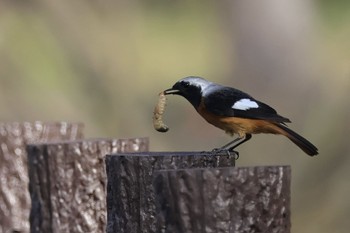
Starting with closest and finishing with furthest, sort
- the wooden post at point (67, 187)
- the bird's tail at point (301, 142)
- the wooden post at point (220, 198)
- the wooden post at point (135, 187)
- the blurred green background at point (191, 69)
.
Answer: the wooden post at point (220, 198)
the wooden post at point (135, 187)
the wooden post at point (67, 187)
the bird's tail at point (301, 142)
the blurred green background at point (191, 69)

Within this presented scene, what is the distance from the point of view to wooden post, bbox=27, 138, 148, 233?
4836 millimetres

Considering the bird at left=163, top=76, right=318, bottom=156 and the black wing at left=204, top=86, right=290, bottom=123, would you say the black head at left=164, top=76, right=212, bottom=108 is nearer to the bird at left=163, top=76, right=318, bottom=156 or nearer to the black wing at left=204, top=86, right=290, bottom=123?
the bird at left=163, top=76, right=318, bottom=156

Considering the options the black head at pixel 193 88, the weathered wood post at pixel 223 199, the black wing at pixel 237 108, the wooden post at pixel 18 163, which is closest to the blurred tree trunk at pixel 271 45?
the wooden post at pixel 18 163

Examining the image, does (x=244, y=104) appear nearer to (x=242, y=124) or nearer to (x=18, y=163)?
(x=242, y=124)

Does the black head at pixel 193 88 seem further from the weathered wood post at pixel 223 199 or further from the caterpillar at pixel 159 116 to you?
the weathered wood post at pixel 223 199

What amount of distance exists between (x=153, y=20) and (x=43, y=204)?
37.1 feet

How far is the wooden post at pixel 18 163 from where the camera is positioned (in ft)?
19.3

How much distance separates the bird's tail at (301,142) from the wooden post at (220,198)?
1835 millimetres

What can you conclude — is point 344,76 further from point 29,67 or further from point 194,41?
point 29,67

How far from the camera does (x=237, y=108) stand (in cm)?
523

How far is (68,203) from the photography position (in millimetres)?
4852

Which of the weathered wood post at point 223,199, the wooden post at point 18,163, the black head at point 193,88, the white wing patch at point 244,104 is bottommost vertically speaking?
the weathered wood post at point 223,199

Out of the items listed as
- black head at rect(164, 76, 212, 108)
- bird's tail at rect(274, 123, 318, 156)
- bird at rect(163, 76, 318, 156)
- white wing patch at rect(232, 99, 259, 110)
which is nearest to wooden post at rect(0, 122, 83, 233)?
black head at rect(164, 76, 212, 108)

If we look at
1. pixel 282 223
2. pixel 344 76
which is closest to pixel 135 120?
pixel 344 76
